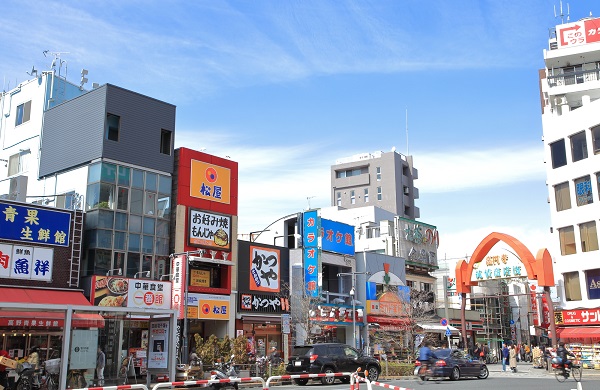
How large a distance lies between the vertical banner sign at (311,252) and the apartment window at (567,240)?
17274 millimetres

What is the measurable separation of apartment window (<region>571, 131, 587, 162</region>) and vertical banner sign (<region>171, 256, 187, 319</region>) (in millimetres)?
28112

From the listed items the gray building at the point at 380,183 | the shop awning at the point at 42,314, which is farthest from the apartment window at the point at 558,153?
the gray building at the point at 380,183

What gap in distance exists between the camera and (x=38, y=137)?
38062mm

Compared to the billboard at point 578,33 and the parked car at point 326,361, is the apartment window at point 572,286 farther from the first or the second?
the billboard at point 578,33

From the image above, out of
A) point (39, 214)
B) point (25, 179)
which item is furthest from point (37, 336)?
point (25, 179)

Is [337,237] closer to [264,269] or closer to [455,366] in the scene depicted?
[264,269]

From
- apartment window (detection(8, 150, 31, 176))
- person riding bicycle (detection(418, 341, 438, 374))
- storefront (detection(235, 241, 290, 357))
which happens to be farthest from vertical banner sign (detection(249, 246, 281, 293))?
apartment window (detection(8, 150, 31, 176))

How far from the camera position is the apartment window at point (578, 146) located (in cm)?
4287

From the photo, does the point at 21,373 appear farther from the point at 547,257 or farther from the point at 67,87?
the point at 547,257

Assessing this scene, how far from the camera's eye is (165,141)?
37.3 metres

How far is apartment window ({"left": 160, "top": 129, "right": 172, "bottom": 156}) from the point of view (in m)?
36.9

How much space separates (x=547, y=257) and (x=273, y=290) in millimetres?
17700

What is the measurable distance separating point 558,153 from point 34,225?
35.0 meters

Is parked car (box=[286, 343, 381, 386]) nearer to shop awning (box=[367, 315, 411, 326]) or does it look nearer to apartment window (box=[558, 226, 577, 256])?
shop awning (box=[367, 315, 411, 326])
